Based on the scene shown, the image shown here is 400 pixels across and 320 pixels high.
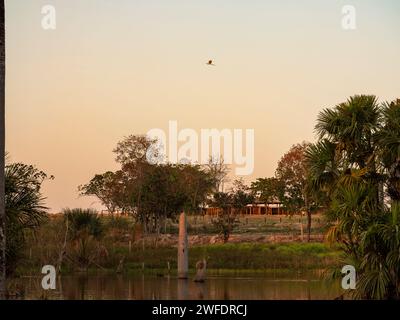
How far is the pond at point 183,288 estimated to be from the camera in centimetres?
2955

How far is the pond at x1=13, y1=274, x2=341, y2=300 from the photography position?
2955 centimetres

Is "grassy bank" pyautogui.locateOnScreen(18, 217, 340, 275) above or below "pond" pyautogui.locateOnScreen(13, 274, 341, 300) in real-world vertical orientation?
above

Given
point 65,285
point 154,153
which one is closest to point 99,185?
point 154,153

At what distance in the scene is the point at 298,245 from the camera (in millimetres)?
55531

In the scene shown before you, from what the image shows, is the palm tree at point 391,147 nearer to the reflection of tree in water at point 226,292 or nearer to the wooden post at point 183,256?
the reflection of tree in water at point 226,292

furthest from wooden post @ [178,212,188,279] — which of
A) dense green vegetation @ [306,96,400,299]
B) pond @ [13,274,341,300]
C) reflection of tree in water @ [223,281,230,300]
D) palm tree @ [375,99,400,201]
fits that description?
palm tree @ [375,99,400,201]

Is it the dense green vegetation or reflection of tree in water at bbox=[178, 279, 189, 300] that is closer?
the dense green vegetation

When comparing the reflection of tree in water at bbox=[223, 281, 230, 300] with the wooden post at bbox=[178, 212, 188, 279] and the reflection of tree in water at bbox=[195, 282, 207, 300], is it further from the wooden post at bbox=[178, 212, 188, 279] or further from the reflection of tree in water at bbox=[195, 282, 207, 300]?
the wooden post at bbox=[178, 212, 188, 279]

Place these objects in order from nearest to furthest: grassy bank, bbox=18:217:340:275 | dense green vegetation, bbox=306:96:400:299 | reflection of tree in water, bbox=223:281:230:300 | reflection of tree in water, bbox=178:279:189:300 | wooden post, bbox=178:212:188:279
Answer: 1. dense green vegetation, bbox=306:96:400:299
2. reflection of tree in water, bbox=223:281:230:300
3. reflection of tree in water, bbox=178:279:189:300
4. wooden post, bbox=178:212:188:279
5. grassy bank, bbox=18:217:340:275

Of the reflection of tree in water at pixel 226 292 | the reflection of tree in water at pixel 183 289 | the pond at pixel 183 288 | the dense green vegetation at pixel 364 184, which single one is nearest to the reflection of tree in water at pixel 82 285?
the pond at pixel 183 288

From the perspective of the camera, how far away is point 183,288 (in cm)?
3406

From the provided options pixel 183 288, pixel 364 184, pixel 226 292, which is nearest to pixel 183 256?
pixel 183 288

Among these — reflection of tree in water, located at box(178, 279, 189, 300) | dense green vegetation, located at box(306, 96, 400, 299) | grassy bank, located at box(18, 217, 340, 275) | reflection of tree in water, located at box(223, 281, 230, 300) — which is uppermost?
dense green vegetation, located at box(306, 96, 400, 299)

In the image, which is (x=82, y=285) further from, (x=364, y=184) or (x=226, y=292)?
(x=364, y=184)
